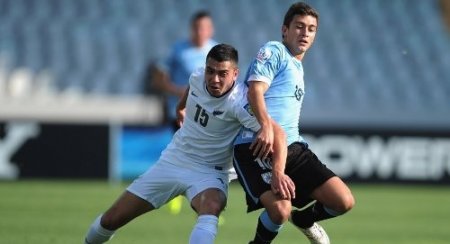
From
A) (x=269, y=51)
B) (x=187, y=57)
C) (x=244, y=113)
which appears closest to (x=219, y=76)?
(x=244, y=113)

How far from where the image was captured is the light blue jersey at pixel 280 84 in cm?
719

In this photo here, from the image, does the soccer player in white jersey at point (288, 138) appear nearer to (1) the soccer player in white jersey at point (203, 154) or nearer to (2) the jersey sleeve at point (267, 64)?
(2) the jersey sleeve at point (267, 64)

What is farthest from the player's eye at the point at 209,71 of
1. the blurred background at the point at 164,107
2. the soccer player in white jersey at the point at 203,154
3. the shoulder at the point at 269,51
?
the blurred background at the point at 164,107

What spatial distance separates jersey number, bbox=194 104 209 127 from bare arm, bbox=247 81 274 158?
13.6 inches

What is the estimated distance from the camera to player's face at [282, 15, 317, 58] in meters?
7.30

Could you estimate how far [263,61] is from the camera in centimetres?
716

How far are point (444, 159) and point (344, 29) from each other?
22.2 ft

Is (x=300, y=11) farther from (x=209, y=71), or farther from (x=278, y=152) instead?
(x=278, y=152)

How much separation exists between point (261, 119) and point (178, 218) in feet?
17.2

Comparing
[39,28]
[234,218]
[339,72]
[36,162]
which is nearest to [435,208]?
[234,218]

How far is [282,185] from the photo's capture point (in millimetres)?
6828

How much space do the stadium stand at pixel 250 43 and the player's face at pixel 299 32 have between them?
12877mm

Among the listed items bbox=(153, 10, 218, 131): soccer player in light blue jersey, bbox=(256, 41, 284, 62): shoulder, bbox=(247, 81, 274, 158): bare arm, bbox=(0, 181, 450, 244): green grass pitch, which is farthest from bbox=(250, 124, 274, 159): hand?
bbox=(153, 10, 218, 131): soccer player in light blue jersey

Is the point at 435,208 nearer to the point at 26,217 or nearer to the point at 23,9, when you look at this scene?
the point at 26,217
